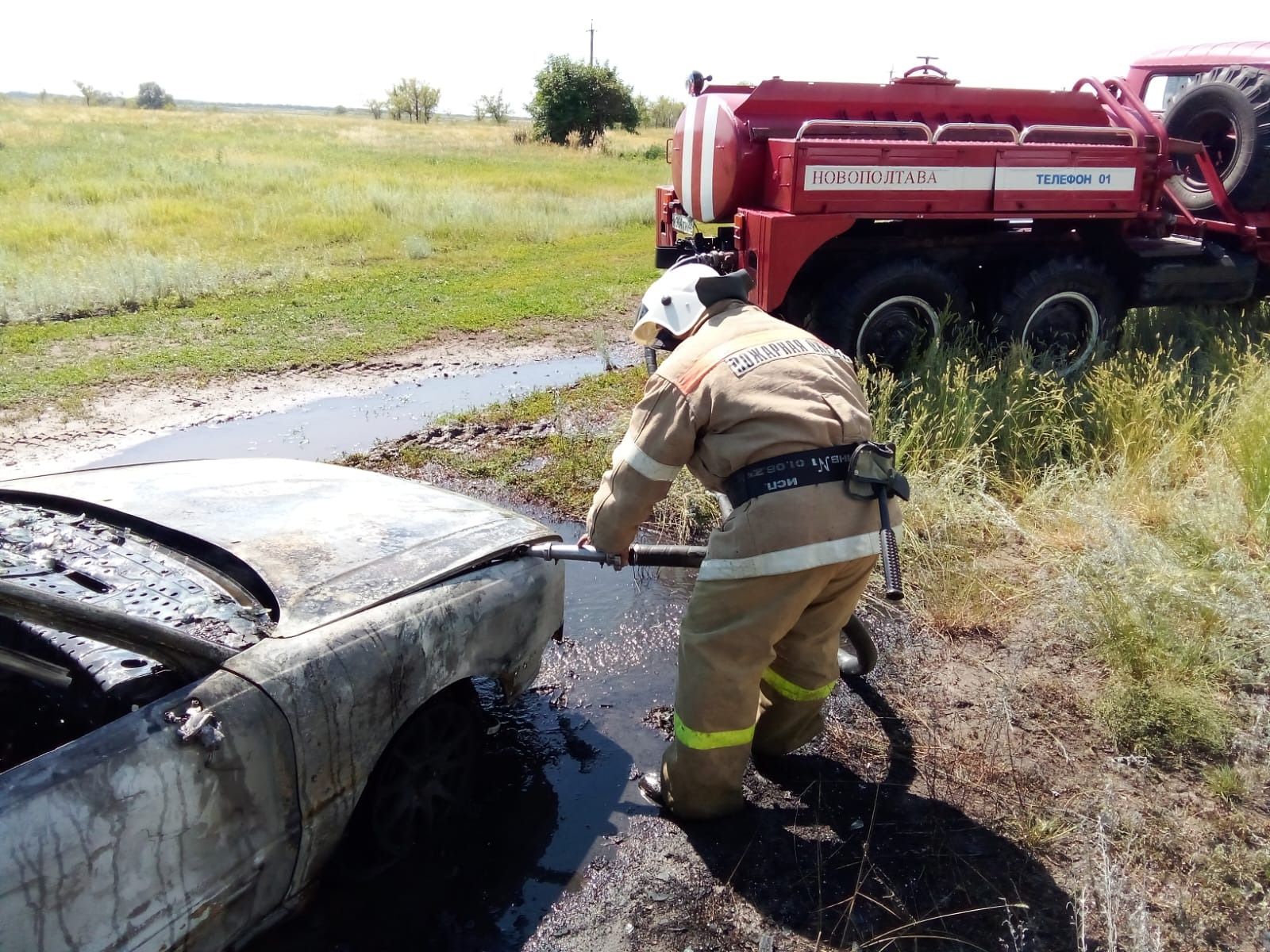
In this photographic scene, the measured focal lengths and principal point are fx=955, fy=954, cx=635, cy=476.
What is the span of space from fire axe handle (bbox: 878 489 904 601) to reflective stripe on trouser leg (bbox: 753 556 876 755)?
0.12 metres

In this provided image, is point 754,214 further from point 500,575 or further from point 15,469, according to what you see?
point 15,469

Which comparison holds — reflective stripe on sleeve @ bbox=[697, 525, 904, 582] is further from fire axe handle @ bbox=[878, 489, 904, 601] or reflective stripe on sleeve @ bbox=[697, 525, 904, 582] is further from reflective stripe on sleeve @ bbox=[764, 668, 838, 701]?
reflective stripe on sleeve @ bbox=[764, 668, 838, 701]

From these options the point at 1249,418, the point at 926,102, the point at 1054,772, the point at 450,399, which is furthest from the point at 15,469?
the point at 1249,418

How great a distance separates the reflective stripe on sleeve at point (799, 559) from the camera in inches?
105

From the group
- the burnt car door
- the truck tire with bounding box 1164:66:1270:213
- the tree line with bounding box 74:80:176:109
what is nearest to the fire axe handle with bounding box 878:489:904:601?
the burnt car door

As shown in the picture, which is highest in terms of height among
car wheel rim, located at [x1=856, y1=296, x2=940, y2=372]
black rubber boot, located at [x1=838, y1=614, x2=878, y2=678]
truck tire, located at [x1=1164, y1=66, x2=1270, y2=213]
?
truck tire, located at [x1=1164, y1=66, x2=1270, y2=213]

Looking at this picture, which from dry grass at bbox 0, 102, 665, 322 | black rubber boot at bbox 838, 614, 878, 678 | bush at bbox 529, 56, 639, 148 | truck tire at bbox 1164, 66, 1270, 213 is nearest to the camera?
black rubber boot at bbox 838, 614, 878, 678

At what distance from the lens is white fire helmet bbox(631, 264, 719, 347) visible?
3018 millimetres

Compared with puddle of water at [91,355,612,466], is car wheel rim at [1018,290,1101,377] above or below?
above

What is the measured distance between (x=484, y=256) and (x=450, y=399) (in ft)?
22.0

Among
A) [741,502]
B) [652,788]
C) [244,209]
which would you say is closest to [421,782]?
[652,788]

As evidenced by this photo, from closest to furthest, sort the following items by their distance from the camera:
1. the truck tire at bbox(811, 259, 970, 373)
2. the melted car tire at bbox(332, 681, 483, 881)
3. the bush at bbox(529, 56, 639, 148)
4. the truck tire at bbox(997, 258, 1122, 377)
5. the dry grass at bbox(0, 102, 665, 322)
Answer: the melted car tire at bbox(332, 681, 483, 881)
the truck tire at bbox(811, 259, 970, 373)
the truck tire at bbox(997, 258, 1122, 377)
the dry grass at bbox(0, 102, 665, 322)
the bush at bbox(529, 56, 639, 148)

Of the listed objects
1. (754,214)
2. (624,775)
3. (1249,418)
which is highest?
(754,214)

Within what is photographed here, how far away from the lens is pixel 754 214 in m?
5.78
